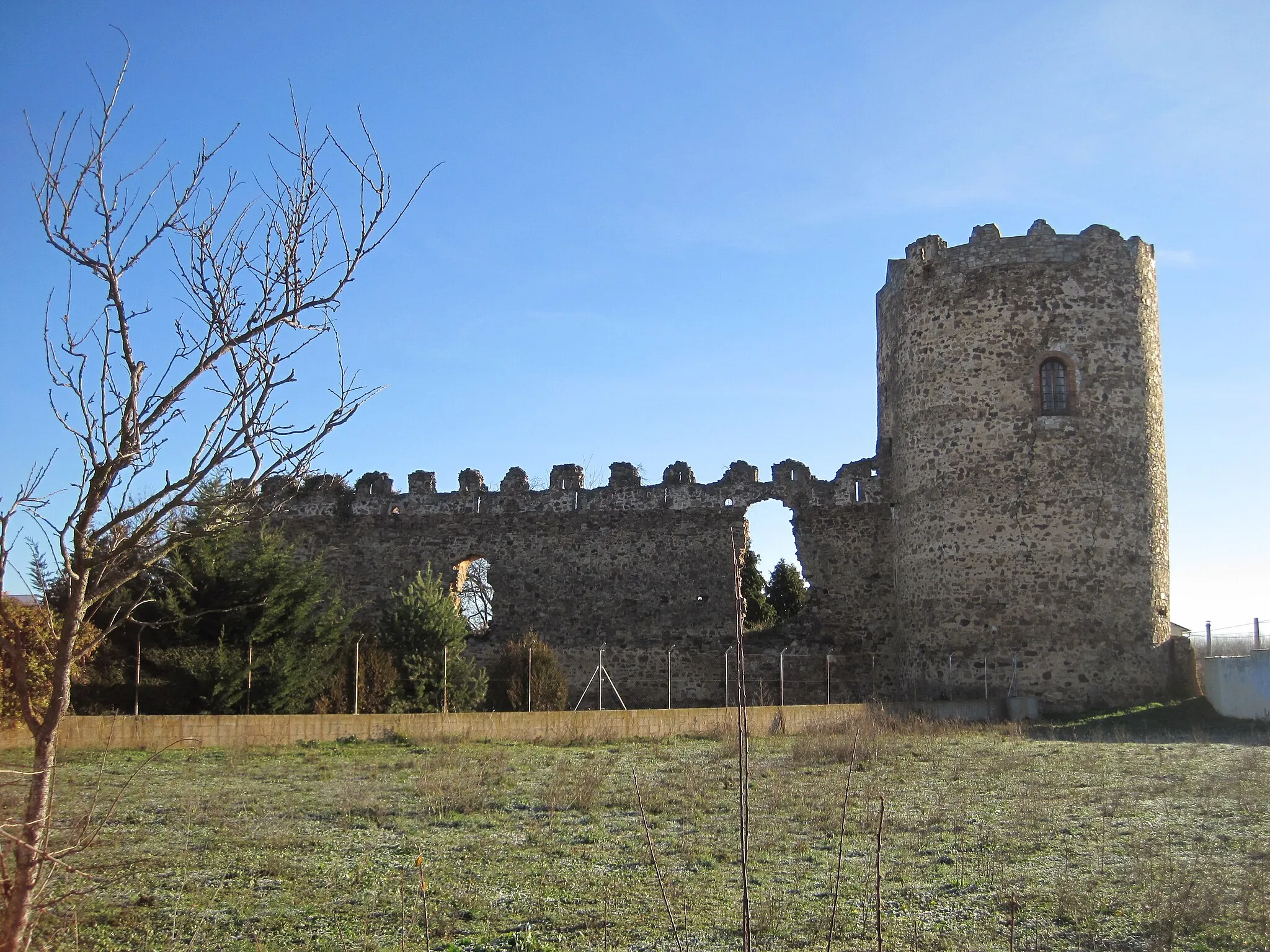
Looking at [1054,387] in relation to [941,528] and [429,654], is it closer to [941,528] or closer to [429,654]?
[941,528]

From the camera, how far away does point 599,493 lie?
2398cm

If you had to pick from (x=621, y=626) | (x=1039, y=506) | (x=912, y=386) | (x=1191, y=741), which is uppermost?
(x=912, y=386)

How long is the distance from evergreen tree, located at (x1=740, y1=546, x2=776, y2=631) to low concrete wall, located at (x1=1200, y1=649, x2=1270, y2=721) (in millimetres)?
13148

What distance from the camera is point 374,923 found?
6398mm

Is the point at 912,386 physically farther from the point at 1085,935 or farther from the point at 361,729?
the point at 1085,935

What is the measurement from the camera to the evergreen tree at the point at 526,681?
20.0 meters

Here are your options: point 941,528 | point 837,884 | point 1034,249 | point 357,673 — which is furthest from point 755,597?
point 837,884

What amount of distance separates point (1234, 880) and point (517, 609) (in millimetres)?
18021

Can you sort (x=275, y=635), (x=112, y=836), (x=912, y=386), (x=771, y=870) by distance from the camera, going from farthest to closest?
(x=912, y=386) < (x=275, y=635) < (x=112, y=836) < (x=771, y=870)

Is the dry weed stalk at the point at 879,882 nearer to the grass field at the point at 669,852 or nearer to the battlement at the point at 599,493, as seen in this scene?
the grass field at the point at 669,852

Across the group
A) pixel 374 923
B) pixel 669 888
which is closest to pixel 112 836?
pixel 374 923

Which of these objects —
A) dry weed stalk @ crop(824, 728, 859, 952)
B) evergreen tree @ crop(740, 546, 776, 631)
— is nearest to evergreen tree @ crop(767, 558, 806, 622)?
evergreen tree @ crop(740, 546, 776, 631)

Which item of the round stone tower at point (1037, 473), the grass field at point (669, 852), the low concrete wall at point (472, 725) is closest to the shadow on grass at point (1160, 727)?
the round stone tower at point (1037, 473)

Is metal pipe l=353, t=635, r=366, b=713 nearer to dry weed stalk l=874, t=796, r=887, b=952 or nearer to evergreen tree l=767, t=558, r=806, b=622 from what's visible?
dry weed stalk l=874, t=796, r=887, b=952
